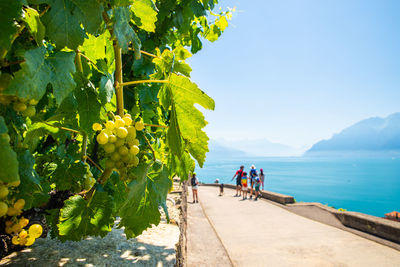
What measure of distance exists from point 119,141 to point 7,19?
572mm

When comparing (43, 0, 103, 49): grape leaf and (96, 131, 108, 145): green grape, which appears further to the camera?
(96, 131, 108, 145): green grape

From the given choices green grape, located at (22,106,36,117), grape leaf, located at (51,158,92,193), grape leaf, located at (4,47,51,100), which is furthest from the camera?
grape leaf, located at (51,158,92,193)

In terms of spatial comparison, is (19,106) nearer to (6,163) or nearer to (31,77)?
(31,77)

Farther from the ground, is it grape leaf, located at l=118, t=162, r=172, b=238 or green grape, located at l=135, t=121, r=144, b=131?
green grape, located at l=135, t=121, r=144, b=131

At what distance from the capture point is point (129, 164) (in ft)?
3.79

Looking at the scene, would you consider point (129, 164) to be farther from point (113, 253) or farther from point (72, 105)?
point (113, 253)

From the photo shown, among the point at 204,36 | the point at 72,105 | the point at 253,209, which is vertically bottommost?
the point at 253,209

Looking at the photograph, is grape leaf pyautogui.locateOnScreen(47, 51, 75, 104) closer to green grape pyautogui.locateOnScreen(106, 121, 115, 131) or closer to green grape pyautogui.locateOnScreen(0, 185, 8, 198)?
green grape pyautogui.locateOnScreen(106, 121, 115, 131)

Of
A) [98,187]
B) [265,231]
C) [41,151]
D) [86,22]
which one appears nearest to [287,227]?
[265,231]

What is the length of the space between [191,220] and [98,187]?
9.38m

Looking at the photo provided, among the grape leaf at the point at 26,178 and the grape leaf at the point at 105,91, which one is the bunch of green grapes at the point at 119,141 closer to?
the grape leaf at the point at 105,91

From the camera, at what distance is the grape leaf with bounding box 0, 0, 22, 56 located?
2.08 feet

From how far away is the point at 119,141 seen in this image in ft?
3.57

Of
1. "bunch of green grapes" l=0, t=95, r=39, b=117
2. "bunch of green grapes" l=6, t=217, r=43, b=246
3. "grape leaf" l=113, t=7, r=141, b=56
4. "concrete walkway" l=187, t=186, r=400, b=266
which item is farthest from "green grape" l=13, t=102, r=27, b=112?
"concrete walkway" l=187, t=186, r=400, b=266
